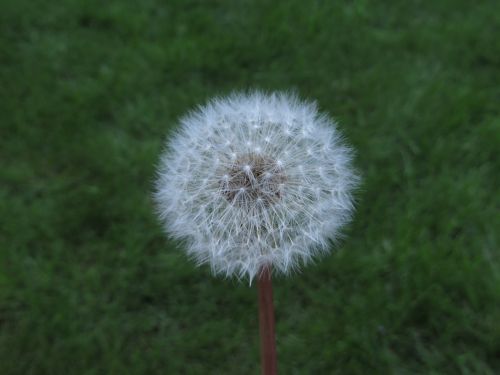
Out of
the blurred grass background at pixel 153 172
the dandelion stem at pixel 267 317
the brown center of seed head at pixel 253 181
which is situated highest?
the blurred grass background at pixel 153 172

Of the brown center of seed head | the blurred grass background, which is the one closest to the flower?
the brown center of seed head

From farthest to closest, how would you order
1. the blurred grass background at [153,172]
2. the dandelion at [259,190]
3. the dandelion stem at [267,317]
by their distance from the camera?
the blurred grass background at [153,172]
the dandelion at [259,190]
the dandelion stem at [267,317]

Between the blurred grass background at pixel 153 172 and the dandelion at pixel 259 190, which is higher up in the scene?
the blurred grass background at pixel 153 172

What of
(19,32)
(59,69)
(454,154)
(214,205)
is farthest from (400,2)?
(214,205)

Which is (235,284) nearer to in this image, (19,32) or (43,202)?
(43,202)

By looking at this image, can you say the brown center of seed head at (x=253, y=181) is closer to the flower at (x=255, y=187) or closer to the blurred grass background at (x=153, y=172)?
the flower at (x=255, y=187)

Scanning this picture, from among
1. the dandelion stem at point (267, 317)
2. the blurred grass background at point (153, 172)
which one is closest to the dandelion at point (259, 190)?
the dandelion stem at point (267, 317)
